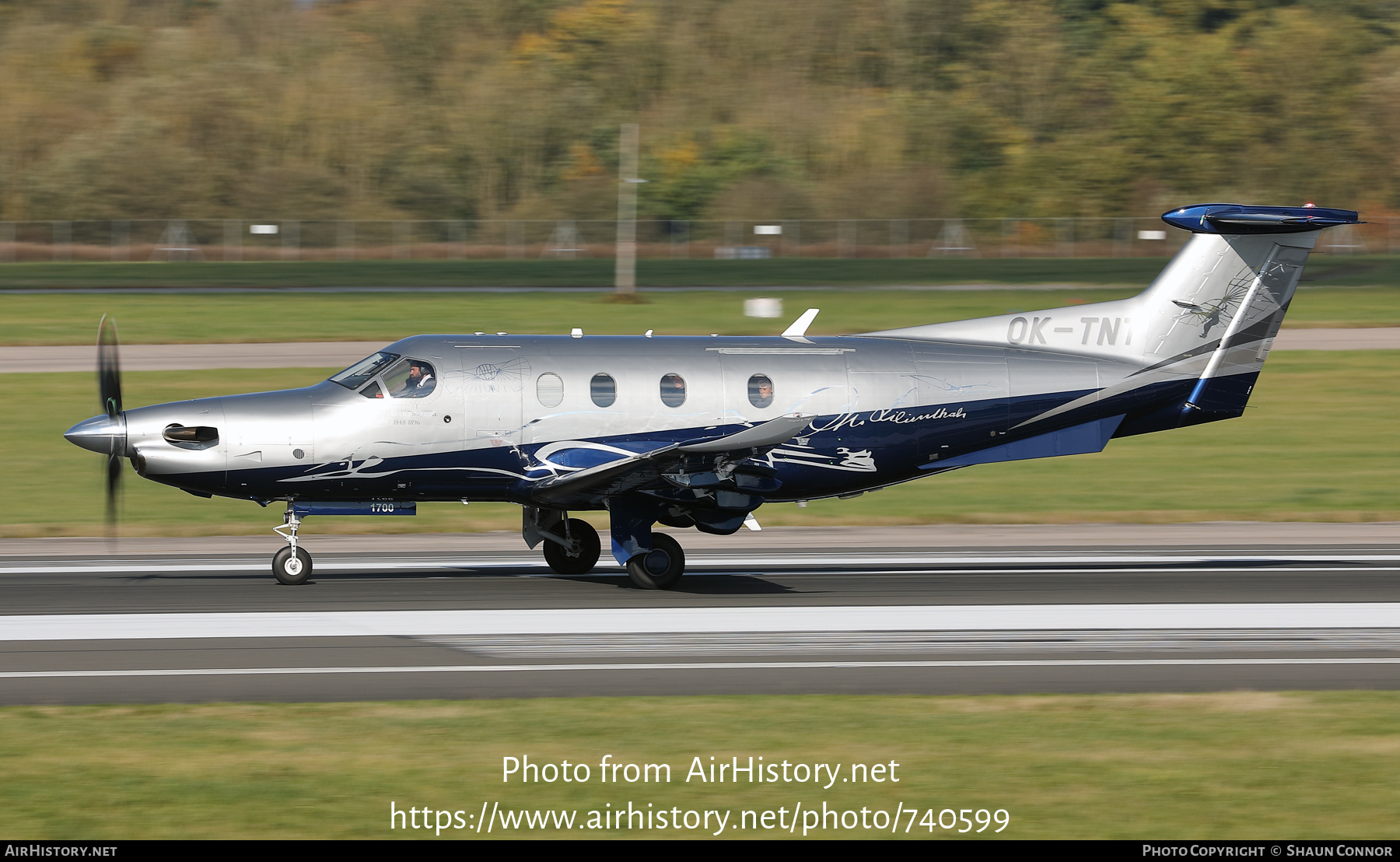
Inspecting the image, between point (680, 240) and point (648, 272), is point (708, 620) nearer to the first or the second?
point (648, 272)

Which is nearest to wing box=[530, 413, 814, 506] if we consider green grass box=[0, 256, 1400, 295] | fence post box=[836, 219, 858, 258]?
green grass box=[0, 256, 1400, 295]

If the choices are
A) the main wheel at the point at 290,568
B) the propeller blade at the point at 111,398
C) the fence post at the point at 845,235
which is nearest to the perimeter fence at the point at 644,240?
the fence post at the point at 845,235

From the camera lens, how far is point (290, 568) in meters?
15.4

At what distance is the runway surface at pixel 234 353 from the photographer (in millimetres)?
32969

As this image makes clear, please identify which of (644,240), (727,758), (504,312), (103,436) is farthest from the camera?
(644,240)

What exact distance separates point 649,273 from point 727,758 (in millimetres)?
48363

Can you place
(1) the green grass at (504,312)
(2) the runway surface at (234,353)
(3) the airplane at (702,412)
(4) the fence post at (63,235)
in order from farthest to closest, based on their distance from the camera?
(4) the fence post at (63,235)
(1) the green grass at (504,312)
(2) the runway surface at (234,353)
(3) the airplane at (702,412)

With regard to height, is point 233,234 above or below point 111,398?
above

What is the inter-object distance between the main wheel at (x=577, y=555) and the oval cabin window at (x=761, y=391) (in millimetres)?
2534

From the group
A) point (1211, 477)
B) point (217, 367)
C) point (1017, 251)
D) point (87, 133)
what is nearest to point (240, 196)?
point (87, 133)

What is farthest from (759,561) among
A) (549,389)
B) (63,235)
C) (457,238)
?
(63,235)

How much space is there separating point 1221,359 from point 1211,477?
8.65m

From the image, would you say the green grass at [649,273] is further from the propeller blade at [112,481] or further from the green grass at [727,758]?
the green grass at [727,758]

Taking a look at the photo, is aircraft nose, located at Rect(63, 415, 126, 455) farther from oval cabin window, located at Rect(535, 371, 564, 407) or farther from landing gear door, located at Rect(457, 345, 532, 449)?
oval cabin window, located at Rect(535, 371, 564, 407)
